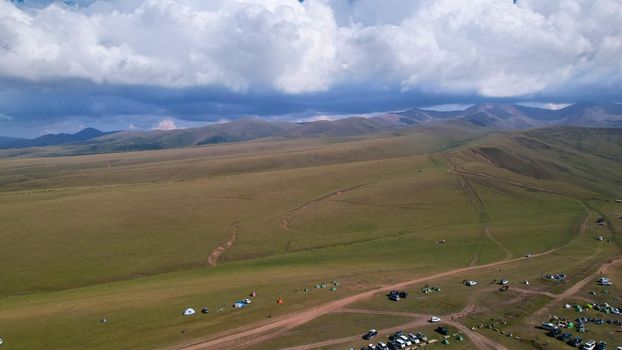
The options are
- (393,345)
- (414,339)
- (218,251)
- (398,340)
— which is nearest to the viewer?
(393,345)

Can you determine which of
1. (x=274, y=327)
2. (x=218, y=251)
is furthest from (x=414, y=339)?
(x=218, y=251)

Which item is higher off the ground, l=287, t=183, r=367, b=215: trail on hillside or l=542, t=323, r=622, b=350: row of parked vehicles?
l=287, t=183, r=367, b=215: trail on hillside

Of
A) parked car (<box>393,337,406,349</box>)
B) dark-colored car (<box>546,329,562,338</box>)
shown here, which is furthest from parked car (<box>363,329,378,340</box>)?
dark-colored car (<box>546,329,562,338</box>)

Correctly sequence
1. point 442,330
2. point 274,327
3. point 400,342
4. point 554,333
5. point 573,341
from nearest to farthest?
point 400,342 < point 573,341 < point 442,330 < point 554,333 < point 274,327

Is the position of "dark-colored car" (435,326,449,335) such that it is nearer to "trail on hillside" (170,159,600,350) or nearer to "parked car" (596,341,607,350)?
"trail on hillside" (170,159,600,350)

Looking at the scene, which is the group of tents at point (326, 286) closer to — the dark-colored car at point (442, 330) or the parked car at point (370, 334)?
the parked car at point (370, 334)

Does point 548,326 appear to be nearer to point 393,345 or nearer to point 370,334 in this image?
point 393,345

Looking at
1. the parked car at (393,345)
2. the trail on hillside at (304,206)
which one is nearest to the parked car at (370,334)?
the parked car at (393,345)
